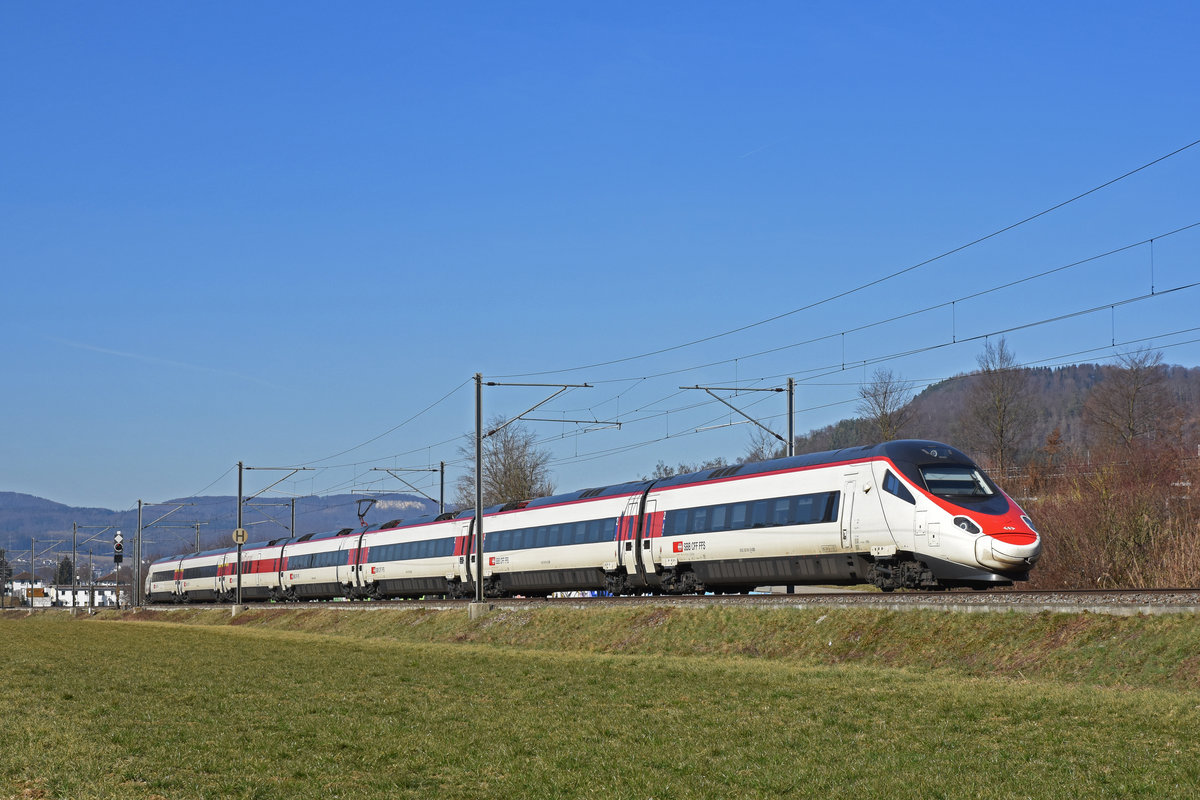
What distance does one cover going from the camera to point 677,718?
60.0 ft

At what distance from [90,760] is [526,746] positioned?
529 centimetres

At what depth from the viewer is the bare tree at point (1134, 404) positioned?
4021 inches

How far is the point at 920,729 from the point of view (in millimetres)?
16469

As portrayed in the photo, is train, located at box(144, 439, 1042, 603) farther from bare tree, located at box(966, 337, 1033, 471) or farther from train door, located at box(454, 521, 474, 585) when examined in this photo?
bare tree, located at box(966, 337, 1033, 471)

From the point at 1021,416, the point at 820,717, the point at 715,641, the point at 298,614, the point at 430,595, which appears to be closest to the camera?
the point at 820,717

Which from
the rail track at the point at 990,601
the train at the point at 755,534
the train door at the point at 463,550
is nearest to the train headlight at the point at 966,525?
the train at the point at 755,534

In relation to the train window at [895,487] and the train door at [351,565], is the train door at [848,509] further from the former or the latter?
the train door at [351,565]

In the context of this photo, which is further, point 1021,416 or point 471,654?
point 1021,416

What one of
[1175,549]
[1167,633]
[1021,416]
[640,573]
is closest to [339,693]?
[1167,633]

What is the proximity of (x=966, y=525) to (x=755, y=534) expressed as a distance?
8.16m

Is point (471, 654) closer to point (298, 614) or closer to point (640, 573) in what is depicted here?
point (640, 573)

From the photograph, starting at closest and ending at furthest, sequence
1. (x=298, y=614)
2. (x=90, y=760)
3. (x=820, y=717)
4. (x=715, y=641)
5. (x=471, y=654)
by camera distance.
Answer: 1. (x=90, y=760)
2. (x=820, y=717)
3. (x=715, y=641)
4. (x=471, y=654)
5. (x=298, y=614)

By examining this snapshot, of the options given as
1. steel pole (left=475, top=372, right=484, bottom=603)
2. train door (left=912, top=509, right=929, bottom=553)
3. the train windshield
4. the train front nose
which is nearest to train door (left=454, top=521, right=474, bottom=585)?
steel pole (left=475, top=372, right=484, bottom=603)

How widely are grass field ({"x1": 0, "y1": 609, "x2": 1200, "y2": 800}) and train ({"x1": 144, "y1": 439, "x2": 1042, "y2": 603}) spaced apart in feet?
10.4
